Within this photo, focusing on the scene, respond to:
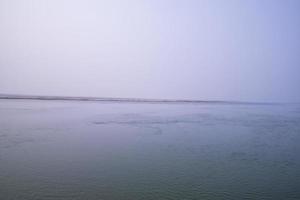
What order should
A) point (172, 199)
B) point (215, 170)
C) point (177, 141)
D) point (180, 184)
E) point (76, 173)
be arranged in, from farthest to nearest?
point (177, 141) < point (215, 170) < point (76, 173) < point (180, 184) < point (172, 199)

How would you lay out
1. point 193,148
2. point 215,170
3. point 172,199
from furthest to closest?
point 193,148, point 215,170, point 172,199

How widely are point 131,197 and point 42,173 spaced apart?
241 cm

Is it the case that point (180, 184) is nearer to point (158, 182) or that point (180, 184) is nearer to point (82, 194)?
point (158, 182)

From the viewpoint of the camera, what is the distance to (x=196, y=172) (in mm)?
7449

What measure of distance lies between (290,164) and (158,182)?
13.9 ft

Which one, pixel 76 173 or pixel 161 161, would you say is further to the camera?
pixel 161 161

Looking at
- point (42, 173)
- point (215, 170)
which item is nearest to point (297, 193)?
point (215, 170)

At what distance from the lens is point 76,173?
7.02 m

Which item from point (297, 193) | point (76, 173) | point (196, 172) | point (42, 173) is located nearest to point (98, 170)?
point (76, 173)

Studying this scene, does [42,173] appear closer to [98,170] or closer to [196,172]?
[98,170]

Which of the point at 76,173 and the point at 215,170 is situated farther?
the point at 215,170

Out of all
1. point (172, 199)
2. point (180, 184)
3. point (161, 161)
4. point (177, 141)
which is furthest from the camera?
point (177, 141)

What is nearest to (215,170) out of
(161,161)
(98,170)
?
(161,161)

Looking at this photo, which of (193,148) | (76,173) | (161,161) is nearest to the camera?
(76,173)
